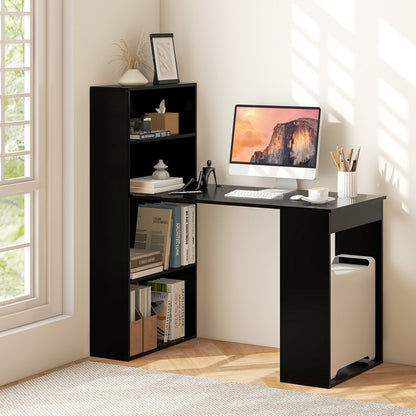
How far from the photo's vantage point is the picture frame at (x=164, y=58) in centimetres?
495

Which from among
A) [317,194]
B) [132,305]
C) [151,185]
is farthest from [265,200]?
Answer: [132,305]

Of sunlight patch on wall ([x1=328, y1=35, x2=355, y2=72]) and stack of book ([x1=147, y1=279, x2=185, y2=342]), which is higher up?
sunlight patch on wall ([x1=328, y1=35, x2=355, y2=72])

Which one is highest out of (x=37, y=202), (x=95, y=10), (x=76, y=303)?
(x=95, y=10)

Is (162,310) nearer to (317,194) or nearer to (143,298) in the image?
(143,298)

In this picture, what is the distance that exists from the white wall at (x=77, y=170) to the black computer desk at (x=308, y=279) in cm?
75

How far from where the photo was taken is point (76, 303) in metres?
4.83

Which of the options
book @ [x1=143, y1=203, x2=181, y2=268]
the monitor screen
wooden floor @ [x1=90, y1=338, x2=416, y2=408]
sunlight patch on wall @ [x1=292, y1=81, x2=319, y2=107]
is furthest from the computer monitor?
wooden floor @ [x1=90, y1=338, x2=416, y2=408]

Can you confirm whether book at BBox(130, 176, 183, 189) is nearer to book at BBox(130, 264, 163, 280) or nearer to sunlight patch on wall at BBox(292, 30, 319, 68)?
book at BBox(130, 264, 163, 280)

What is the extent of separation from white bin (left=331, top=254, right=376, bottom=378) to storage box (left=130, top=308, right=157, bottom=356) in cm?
103

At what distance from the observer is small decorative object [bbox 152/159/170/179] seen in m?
4.93

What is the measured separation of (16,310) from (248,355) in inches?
49.1

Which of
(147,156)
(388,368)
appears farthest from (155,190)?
(388,368)

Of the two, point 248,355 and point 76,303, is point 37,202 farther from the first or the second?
point 248,355

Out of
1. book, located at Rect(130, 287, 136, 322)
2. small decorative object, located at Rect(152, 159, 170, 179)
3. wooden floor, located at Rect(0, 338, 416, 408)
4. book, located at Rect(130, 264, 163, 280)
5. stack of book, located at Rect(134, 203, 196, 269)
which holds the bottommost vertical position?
wooden floor, located at Rect(0, 338, 416, 408)
